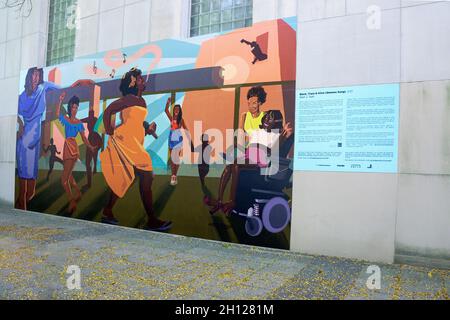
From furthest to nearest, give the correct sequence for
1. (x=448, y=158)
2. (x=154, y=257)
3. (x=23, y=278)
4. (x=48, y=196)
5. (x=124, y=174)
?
1. (x=48, y=196)
2. (x=124, y=174)
3. (x=154, y=257)
4. (x=448, y=158)
5. (x=23, y=278)

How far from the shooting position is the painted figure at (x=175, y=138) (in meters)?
9.20

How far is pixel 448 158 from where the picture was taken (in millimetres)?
6512

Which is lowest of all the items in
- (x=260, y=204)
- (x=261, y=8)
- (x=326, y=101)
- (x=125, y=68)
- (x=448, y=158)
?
(x=260, y=204)

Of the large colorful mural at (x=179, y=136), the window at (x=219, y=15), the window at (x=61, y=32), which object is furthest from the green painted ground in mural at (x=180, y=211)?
the window at (x=61, y=32)

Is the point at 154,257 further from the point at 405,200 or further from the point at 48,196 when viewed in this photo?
the point at 48,196

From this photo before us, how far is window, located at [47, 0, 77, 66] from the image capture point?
1211 cm

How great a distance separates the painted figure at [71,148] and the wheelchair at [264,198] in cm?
540

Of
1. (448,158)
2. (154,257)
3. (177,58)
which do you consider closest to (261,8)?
(177,58)

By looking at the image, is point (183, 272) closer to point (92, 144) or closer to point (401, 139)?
point (401, 139)

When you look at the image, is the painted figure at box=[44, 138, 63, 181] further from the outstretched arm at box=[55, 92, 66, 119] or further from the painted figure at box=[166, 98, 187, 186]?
the painted figure at box=[166, 98, 187, 186]

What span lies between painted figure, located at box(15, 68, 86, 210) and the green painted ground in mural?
81.3 inches

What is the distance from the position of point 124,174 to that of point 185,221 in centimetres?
233

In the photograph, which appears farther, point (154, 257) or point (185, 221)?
point (185, 221)

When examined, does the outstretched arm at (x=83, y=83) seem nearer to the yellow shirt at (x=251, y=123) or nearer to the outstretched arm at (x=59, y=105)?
the outstretched arm at (x=59, y=105)
